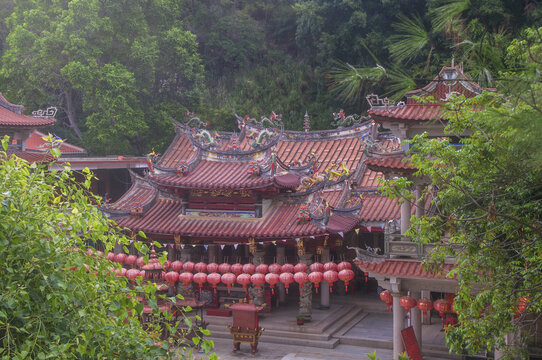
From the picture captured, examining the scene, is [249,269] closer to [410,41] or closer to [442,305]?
[442,305]

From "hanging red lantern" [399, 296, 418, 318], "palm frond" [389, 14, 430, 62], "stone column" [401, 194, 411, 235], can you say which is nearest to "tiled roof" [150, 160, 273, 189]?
"stone column" [401, 194, 411, 235]

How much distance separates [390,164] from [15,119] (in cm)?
1533

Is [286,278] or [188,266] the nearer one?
[286,278]

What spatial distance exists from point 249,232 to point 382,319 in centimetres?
487

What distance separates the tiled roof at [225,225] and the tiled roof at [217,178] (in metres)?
1.10

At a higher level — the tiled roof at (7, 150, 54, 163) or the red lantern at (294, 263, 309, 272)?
the tiled roof at (7, 150, 54, 163)

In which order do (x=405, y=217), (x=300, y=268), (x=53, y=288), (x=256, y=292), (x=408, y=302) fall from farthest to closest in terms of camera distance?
(x=256, y=292), (x=300, y=268), (x=405, y=217), (x=408, y=302), (x=53, y=288)

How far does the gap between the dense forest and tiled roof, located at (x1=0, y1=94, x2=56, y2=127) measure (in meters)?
6.13

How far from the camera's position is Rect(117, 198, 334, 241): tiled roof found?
17609 mm

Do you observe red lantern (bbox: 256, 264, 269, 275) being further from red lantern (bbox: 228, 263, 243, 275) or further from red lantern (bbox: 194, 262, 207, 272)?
red lantern (bbox: 194, 262, 207, 272)

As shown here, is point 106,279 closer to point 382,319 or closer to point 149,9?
point 382,319

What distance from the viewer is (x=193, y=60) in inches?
1352

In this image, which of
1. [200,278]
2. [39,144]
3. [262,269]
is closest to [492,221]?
[262,269]

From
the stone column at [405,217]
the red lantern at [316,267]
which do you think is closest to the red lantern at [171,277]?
the red lantern at [316,267]
